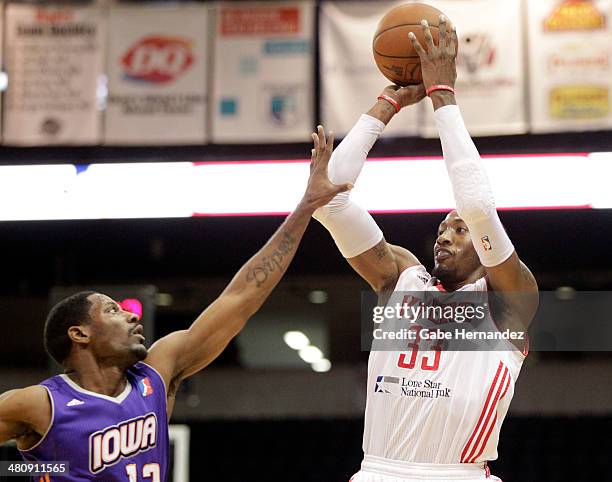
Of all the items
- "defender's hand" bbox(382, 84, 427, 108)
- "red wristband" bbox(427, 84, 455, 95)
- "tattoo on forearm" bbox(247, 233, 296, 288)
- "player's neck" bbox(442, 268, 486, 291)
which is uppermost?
"defender's hand" bbox(382, 84, 427, 108)

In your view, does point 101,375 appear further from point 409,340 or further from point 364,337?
point 364,337

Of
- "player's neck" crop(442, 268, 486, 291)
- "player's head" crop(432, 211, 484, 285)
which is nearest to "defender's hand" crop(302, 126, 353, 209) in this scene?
"player's head" crop(432, 211, 484, 285)

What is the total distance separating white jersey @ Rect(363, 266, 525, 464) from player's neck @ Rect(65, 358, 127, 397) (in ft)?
3.40

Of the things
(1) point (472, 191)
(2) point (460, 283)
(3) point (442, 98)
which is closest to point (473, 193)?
(1) point (472, 191)

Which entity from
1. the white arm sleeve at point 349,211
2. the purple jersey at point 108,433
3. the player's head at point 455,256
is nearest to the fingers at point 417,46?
the white arm sleeve at point 349,211

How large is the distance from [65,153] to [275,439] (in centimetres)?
576

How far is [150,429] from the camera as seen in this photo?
3.61 metres

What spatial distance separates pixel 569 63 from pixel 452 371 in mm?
5142

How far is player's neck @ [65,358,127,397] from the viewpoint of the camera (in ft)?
12.0

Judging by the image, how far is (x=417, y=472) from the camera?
3.93 m

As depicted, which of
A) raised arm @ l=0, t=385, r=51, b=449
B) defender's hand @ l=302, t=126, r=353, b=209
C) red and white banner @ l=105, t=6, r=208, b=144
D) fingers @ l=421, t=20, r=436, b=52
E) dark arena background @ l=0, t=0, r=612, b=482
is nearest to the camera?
raised arm @ l=0, t=385, r=51, b=449

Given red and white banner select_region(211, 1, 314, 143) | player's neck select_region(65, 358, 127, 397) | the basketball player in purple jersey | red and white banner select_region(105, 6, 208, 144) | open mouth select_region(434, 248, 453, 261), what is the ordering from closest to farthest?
the basketball player in purple jersey
player's neck select_region(65, 358, 127, 397)
open mouth select_region(434, 248, 453, 261)
red and white banner select_region(211, 1, 314, 143)
red and white banner select_region(105, 6, 208, 144)

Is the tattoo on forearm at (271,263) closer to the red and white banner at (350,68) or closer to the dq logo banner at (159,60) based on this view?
the red and white banner at (350,68)

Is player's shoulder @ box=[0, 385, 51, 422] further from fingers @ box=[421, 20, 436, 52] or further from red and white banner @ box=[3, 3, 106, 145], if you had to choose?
red and white banner @ box=[3, 3, 106, 145]
